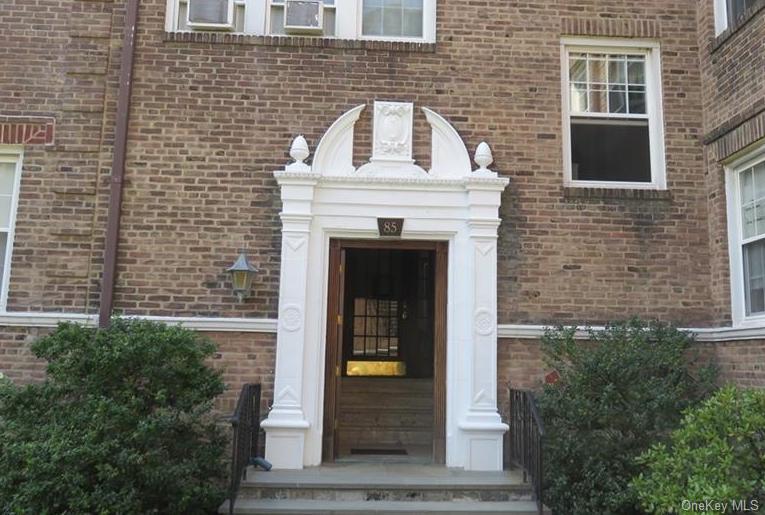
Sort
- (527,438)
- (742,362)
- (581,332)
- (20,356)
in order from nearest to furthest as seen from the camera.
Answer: (527,438)
(742,362)
(20,356)
(581,332)

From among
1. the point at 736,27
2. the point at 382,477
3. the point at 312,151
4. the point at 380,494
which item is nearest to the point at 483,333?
the point at 382,477

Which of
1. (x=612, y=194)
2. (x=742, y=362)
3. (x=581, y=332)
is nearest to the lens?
(x=742, y=362)

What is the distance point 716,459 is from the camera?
405 centimetres

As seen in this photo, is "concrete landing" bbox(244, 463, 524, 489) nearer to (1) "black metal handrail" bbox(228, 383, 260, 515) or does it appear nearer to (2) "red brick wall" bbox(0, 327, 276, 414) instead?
(1) "black metal handrail" bbox(228, 383, 260, 515)

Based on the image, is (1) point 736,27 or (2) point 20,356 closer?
(2) point 20,356

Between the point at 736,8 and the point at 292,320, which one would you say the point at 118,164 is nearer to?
the point at 292,320

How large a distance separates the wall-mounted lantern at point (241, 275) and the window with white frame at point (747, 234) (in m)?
4.88

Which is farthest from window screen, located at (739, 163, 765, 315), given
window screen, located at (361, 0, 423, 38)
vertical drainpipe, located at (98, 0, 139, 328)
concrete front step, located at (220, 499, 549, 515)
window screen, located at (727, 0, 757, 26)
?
vertical drainpipe, located at (98, 0, 139, 328)

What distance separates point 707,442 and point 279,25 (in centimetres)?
581

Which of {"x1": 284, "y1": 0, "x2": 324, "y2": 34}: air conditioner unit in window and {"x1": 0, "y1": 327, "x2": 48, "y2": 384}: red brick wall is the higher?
{"x1": 284, "y1": 0, "x2": 324, "y2": 34}: air conditioner unit in window

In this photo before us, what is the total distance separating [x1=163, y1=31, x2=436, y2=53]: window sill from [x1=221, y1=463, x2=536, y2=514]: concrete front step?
14.4ft

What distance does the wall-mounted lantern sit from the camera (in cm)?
643

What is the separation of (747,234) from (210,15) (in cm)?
602

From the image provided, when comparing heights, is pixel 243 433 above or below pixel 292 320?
below
